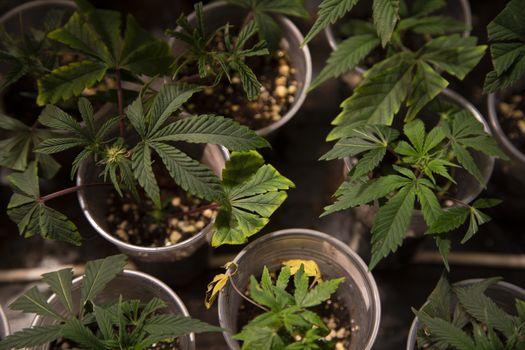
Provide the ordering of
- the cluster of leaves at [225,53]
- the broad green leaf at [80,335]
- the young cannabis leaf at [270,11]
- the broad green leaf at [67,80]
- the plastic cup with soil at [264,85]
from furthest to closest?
the plastic cup with soil at [264,85]
the young cannabis leaf at [270,11]
the broad green leaf at [67,80]
the cluster of leaves at [225,53]
the broad green leaf at [80,335]

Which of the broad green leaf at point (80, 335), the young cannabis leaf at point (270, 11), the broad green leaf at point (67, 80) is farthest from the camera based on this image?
the young cannabis leaf at point (270, 11)

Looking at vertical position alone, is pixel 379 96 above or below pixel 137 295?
above

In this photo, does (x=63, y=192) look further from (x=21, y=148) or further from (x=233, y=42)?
(x=233, y=42)

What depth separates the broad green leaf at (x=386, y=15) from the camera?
1006mm

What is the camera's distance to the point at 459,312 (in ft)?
3.63

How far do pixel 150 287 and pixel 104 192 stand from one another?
0.26m

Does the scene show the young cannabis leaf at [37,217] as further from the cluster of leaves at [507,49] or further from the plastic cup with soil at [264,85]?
the cluster of leaves at [507,49]

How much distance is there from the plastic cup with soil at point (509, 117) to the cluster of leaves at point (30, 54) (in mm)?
996

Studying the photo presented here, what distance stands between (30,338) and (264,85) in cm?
77

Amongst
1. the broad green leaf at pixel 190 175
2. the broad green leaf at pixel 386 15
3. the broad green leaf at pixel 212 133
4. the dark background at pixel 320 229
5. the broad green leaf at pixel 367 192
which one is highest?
the broad green leaf at pixel 386 15

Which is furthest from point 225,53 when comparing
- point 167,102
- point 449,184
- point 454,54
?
point 449,184

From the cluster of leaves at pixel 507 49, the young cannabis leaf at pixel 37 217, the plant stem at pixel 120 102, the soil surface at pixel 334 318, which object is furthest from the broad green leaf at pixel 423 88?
the young cannabis leaf at pixel 37 217

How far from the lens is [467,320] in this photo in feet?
3.64

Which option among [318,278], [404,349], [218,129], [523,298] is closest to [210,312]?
[318,278]
